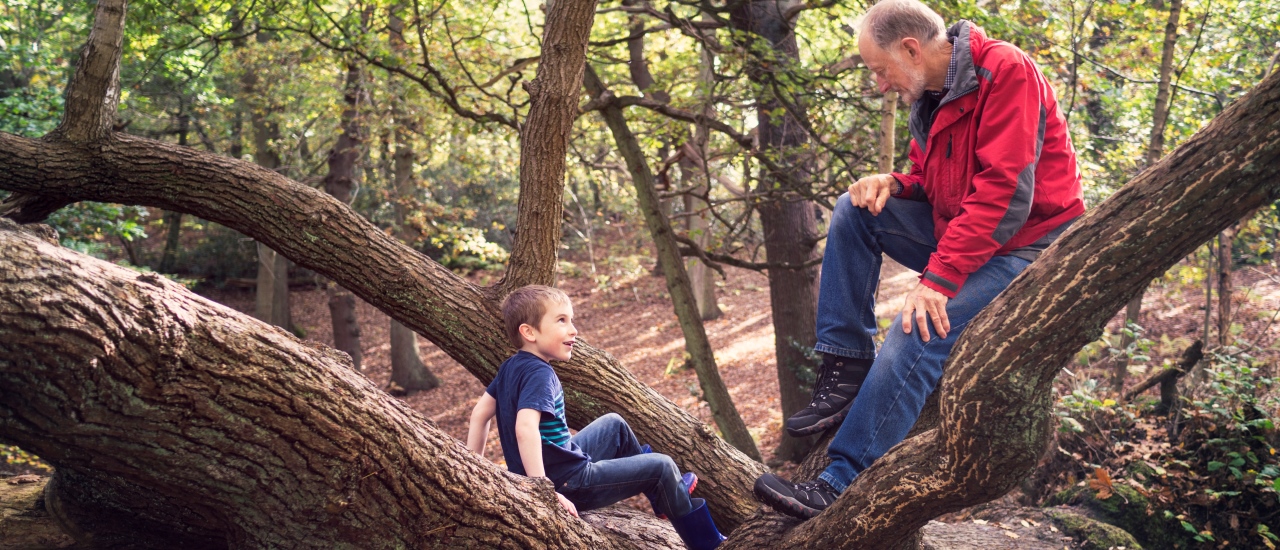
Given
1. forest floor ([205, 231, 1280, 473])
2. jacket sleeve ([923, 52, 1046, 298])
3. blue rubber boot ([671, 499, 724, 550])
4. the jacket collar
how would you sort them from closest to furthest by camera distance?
jacket sleeve ([923, 52, 1046, 298]) → the jacket collar → blue rubber boot ([671, 499, 724, 550]) → forest floor ([205, 231, 1280, 473])

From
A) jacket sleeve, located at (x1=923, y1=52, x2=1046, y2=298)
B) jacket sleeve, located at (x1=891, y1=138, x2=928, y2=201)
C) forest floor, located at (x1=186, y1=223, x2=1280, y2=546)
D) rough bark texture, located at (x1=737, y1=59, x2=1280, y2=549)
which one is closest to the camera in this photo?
rough bark texture, located at (x1=737, y1=59, x2=1280, y2=549)

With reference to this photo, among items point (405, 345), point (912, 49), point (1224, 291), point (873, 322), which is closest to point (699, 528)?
point (873, 322)

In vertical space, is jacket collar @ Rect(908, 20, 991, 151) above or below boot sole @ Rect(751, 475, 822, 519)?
above

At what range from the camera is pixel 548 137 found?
14.0 ft

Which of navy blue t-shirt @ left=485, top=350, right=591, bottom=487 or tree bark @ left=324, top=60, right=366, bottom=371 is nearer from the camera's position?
navy blue t-shirt @ left=485, top=350, right=591, bottom=487

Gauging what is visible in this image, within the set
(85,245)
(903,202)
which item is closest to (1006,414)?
(903,202)

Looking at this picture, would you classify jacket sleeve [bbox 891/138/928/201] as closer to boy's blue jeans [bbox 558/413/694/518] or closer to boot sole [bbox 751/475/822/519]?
boot sole [bbox 751/475/822/519]

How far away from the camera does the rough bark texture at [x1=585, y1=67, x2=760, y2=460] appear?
6180 millimetres

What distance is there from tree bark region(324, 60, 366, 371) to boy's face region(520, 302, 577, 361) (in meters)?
8.21

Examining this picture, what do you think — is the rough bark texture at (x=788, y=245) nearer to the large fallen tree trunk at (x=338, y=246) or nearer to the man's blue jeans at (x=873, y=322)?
the large fallen tree trunk at (x=338, y=246)

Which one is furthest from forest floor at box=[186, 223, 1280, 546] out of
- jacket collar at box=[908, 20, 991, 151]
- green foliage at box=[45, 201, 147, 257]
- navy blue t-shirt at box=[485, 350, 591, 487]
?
jacket collar at box=[908, 20, 991, 151]

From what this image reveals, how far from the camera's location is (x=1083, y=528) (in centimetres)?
473

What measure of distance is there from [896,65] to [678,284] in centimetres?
370

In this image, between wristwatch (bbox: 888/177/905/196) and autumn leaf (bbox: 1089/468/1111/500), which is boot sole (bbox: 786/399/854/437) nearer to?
wristwatch (bbox: 888/177/905/196)
